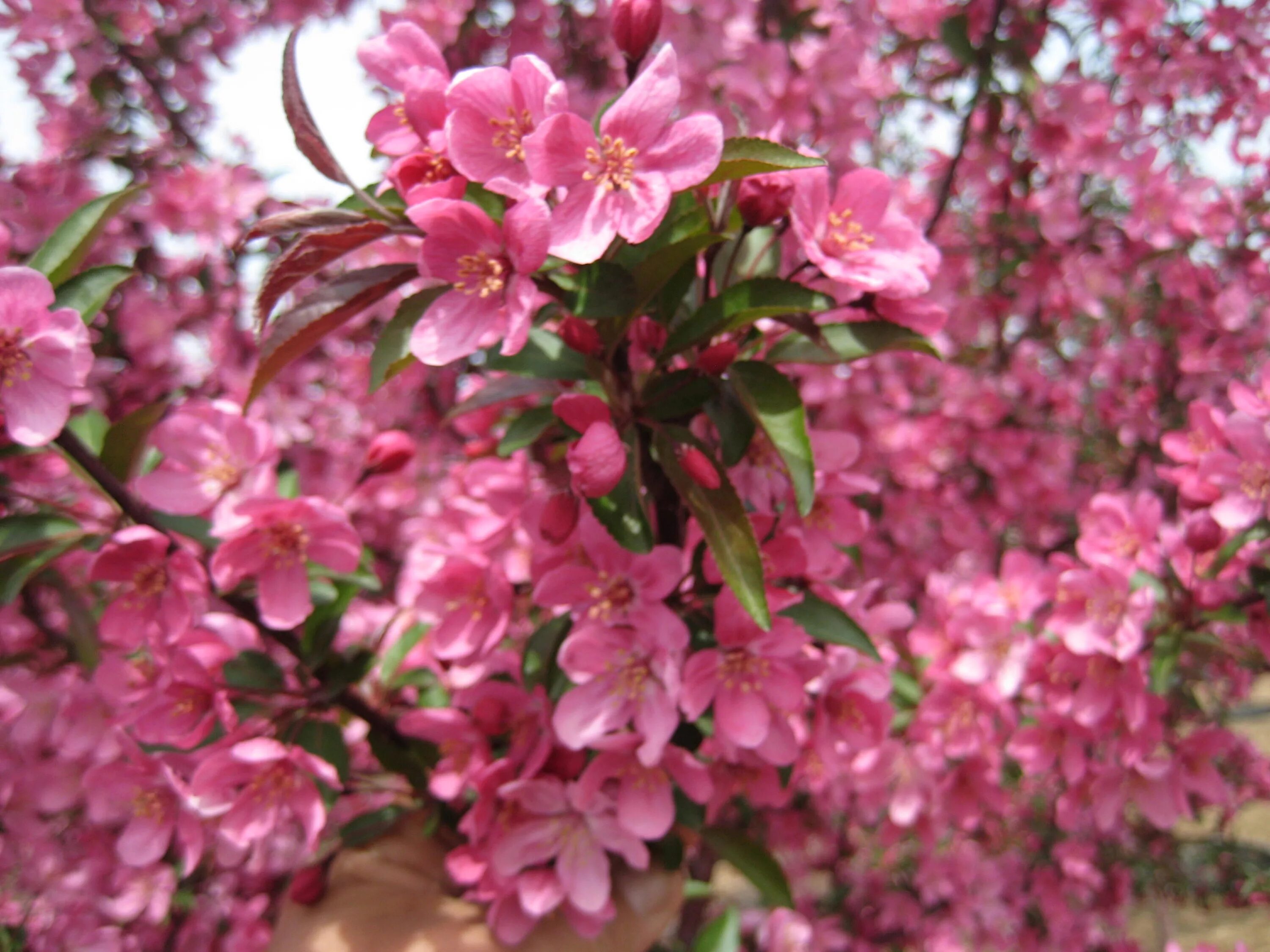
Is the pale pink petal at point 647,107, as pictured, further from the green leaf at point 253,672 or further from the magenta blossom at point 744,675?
the green leaf at point 253,672

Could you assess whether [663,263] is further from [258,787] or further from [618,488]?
[258,787]

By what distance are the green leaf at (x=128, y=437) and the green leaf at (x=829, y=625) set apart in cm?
96

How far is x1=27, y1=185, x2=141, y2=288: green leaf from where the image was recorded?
114cm

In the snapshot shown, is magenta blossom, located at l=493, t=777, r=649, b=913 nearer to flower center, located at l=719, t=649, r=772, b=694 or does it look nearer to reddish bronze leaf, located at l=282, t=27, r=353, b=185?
flower center, located at l=719, t=649, r=772, b=694

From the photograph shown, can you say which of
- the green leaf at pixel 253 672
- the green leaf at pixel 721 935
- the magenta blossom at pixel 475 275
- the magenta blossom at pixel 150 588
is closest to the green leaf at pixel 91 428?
the magenta blossom at pixel 150 588

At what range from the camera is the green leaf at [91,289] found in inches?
44.8

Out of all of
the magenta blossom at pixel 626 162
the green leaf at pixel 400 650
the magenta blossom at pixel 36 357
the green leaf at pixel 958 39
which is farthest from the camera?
the green leaf at pixel 958 39

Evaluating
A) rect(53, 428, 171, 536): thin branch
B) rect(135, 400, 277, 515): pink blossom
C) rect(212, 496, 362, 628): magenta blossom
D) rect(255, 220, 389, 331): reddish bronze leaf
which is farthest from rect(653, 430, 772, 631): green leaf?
rect(53, 428, 171, 536): thin branch

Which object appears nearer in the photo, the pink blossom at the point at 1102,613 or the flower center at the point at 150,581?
the flower center at the point at 150,581

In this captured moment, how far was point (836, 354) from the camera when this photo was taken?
1065 millimetres

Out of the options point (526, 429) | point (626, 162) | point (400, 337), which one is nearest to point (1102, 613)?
point (526, 429)

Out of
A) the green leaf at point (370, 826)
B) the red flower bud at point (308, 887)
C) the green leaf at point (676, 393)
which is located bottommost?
the green leaf at point (370, 826)

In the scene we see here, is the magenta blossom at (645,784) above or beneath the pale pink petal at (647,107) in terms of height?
beneath

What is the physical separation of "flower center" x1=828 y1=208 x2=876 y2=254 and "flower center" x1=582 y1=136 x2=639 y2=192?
307 mm
